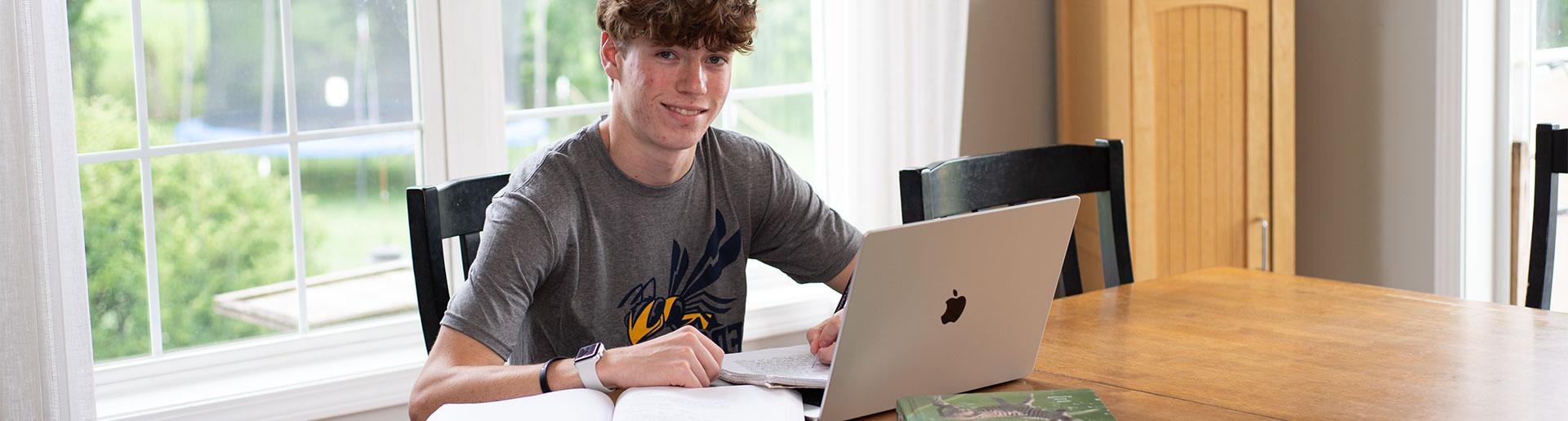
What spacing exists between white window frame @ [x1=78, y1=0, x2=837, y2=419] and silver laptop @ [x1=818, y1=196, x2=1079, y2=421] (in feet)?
4.74

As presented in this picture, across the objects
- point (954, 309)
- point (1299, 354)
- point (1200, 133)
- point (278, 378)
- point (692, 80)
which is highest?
point (692, 80)

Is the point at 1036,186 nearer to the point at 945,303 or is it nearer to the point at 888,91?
the point at 945,303

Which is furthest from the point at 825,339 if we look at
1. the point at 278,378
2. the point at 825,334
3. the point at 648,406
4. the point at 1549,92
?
the point at 1549,92

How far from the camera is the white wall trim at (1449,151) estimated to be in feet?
9.98

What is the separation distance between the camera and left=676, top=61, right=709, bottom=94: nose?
1627 mm

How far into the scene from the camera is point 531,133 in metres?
2.73

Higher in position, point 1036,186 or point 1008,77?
point 1008,77

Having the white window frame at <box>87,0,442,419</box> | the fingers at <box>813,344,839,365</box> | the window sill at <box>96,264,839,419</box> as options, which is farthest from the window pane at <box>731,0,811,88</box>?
the fingers at <box>813,344,839,365</box>

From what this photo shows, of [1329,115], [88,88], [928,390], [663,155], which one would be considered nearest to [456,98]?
[88,88]

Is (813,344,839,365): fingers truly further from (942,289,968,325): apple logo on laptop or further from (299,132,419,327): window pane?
(299,132,419,327): window pane

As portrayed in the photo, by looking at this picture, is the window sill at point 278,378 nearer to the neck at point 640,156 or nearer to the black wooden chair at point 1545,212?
the neck at point 640,156

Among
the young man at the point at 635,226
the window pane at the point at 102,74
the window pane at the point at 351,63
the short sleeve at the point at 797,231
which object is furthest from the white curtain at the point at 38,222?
the short sleeve at the point at 797,231

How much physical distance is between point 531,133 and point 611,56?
1.09 meters

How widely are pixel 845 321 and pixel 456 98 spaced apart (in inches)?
61.3
